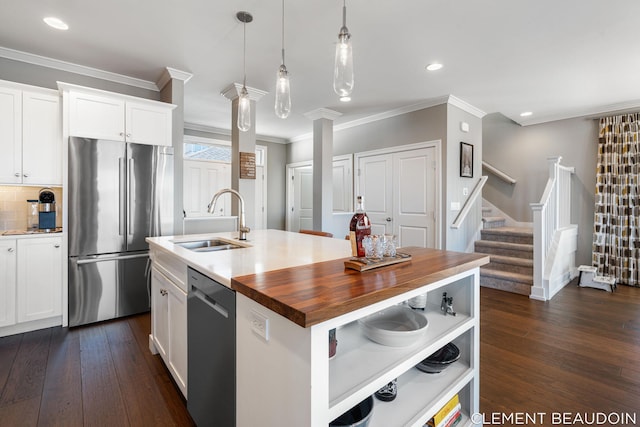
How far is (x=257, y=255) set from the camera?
1666 mm

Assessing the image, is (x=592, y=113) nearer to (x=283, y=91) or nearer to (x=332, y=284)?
(x=283, y=91)

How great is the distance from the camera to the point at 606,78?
11.3 ft

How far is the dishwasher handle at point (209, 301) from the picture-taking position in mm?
1203

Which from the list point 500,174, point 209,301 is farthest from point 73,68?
point 500,174

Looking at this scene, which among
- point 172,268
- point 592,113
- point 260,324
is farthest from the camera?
point 592,113

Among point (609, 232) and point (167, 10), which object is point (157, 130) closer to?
point (167, 10)

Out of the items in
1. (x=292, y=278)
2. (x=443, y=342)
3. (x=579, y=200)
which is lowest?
(x=443, y=342)

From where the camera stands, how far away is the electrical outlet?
96 cm

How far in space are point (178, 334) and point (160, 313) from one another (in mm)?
446

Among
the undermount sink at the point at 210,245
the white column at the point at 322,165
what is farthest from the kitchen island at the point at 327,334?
the white column at the point at 322,165

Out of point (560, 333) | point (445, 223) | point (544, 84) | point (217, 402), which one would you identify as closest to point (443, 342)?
point (217, 402)

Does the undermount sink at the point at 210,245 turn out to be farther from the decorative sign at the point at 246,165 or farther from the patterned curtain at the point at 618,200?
the patterned curtain at the point at 618,200

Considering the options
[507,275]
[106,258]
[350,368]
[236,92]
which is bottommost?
[507,275]

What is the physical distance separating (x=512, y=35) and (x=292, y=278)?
2893mm
